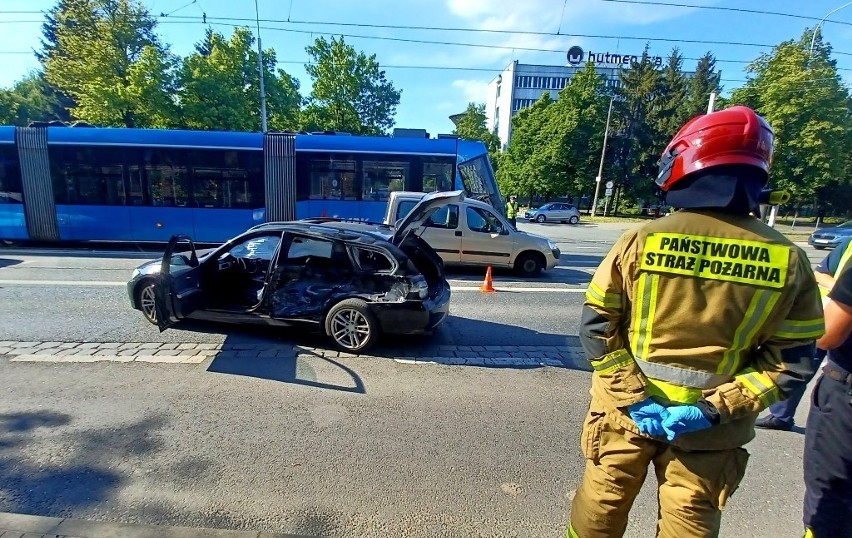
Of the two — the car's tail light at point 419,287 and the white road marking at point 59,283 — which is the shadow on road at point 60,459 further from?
the white road marking at point 59,283

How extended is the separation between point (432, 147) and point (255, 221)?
5.69 metres

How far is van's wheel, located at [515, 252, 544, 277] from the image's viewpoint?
29.4 feet

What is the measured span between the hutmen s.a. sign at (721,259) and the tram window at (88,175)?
1359 centimetres

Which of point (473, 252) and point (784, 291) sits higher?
point (784, 291)

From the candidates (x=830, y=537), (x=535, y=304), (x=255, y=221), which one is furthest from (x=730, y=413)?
(x=255, y=221)

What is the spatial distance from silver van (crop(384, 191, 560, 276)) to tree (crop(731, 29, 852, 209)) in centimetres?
2817

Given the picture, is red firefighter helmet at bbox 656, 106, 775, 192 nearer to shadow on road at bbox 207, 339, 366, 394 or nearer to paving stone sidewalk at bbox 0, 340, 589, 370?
shadow on road at bbox 207, 339, 366, 394

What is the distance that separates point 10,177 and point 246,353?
12.0 metres

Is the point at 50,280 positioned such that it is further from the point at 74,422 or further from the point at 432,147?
the point at 432,147

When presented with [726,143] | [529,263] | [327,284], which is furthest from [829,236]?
[726,143]

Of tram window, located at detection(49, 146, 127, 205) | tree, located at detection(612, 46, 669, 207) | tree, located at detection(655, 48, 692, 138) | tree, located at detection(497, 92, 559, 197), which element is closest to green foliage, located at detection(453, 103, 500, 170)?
tree, located at detection(497, 92, 559, 197)

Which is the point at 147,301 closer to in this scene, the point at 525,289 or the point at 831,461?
the point at 525,289

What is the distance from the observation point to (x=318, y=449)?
9.17ft

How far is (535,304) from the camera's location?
22.5 ft
